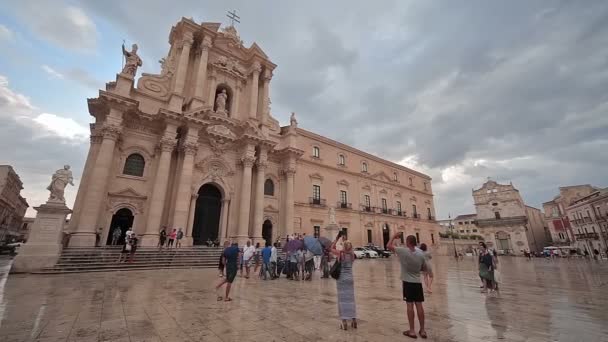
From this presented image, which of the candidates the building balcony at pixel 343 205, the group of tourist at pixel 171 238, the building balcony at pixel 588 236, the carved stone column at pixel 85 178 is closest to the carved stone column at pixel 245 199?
the group of tourist at pixel 171 238

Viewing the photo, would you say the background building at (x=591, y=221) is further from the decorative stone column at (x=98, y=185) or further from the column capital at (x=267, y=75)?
the decorative stone column at (x=98, y=185)

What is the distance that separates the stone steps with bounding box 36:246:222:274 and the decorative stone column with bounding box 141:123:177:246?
140 centimetres

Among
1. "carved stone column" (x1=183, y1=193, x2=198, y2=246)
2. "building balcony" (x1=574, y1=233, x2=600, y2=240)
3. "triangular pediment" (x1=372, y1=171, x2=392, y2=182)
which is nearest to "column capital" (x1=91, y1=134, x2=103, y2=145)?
"carved stone column" (x1=183, y1=193, x2=198, y2=246)

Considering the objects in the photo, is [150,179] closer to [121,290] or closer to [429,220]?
[121,290]

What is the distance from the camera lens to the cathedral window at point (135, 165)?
16.6 metres

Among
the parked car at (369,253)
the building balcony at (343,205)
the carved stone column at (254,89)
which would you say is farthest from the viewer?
the building balcony at (343,205)

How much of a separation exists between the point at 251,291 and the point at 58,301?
4.04 m

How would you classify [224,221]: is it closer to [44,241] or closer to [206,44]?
[44,241]

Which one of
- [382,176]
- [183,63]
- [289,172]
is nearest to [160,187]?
[183,63]

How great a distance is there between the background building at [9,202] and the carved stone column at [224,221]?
1429 inches

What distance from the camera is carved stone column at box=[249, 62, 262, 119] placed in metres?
22.5

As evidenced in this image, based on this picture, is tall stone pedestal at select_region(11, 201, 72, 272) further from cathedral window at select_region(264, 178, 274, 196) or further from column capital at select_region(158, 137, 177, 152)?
cathedral window at select_region(264, 178, 274, 196)

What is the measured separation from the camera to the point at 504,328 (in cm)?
388

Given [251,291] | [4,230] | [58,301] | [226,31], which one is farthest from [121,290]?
[4,230]
